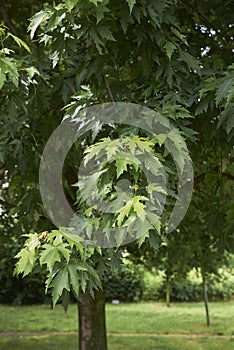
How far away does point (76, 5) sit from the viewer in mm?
2428

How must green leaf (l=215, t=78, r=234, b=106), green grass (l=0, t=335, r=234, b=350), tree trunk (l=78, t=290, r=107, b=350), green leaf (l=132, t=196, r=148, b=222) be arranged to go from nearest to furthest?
green leaf (l=132, t=196, r=148, b=222) < green leaf (l=215, t=78, r=234, b=106) < tree trunk (l=78, t=290, r=107, b=350) < green grass (l=0, t=335, r=234, b=350)

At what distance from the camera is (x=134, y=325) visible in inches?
453

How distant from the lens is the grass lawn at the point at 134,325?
911cm

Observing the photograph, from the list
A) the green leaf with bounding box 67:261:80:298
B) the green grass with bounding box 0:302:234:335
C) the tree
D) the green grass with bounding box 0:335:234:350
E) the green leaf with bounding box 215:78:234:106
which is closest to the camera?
the green leaf with bounding box 67:261:80:298

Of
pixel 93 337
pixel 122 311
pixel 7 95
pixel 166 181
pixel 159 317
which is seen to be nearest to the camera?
pixel 166 181

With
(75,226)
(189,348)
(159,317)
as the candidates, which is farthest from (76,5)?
(159,317)

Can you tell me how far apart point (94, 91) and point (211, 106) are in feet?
2.00

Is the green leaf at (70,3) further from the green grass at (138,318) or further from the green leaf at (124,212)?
the green grass at (138,318)

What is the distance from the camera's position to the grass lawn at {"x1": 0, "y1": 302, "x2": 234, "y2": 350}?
29.9ft

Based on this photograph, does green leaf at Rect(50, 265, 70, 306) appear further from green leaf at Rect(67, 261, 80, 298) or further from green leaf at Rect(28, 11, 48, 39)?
green leaf at Rect(28, 11, 48, 39)

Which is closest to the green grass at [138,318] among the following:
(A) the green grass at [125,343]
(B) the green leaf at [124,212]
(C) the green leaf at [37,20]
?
(A) the green grass at [125,343]

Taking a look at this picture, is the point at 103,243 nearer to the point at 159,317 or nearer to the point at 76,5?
the point at 76,5

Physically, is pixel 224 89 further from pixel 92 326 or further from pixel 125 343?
pixel 125 343

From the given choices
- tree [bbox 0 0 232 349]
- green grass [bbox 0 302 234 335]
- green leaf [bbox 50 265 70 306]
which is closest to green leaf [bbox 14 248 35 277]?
tree [bbox 0 0 232 349]
